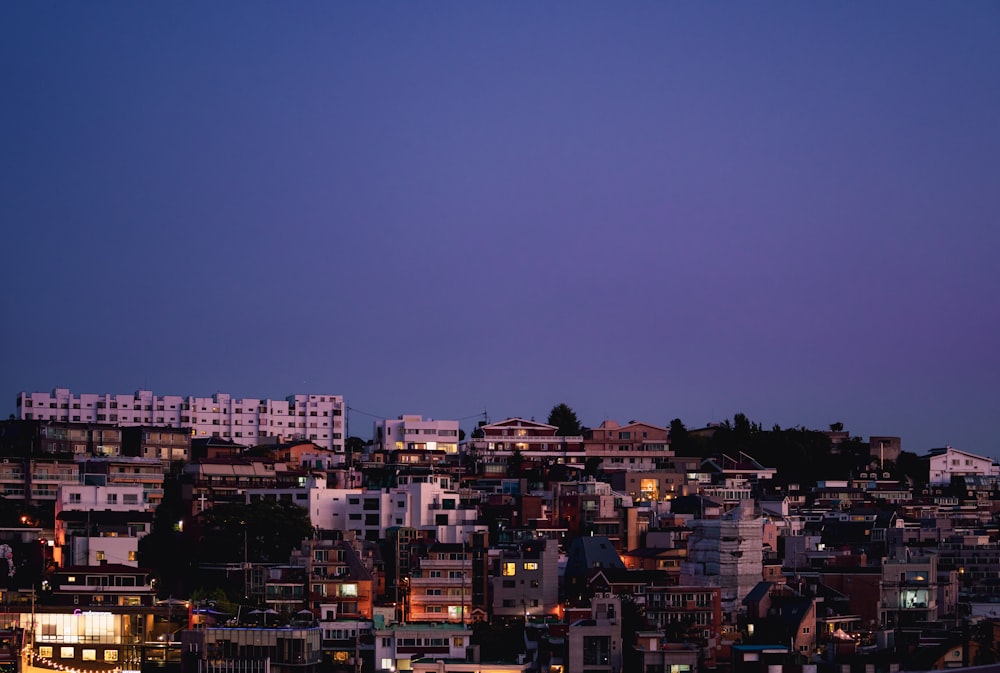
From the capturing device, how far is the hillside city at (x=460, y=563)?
74.3 feet

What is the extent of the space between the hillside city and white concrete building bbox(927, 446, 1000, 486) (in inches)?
188

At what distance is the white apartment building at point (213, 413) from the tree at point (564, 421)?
624 cm

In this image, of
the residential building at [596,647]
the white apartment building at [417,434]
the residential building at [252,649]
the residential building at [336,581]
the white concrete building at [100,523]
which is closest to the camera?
the residential building at [252,649]

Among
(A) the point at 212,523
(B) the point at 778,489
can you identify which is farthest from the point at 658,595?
(B) the point at 778,489

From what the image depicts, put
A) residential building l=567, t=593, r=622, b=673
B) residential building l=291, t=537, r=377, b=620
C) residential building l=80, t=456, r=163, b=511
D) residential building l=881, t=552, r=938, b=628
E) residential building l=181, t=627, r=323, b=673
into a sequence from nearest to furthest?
residential building l=181, t=627, r=323, b=673
residential building l=567, t=593, r=622, b=673
residential building l=291, t=537, r=377, b=620
residential building l=881, t=552, r=938, b=628
residential building l=80, t=456, r=163, b=511

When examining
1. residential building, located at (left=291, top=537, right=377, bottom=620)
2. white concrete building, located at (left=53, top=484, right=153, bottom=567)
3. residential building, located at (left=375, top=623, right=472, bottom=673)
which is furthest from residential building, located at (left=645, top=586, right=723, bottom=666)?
white concrete building, located at (left=53, top=484, right=153, bottom=567)

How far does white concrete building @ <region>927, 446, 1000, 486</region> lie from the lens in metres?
46.4

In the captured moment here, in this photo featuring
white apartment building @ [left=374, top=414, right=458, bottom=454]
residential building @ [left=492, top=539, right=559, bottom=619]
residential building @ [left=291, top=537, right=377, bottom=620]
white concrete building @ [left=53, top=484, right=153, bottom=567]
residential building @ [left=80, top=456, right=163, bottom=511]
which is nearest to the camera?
residential building @ [left=291, top=537, right=377, bottom=620]

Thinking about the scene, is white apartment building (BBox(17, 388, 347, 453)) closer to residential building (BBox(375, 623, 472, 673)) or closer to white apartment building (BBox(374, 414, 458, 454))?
white apartment building (BBox(374, 414, 458, 454))

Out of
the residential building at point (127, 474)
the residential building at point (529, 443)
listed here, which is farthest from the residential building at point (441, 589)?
the residential building at point (529, 443)

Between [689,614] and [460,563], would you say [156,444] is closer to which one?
[460,563]

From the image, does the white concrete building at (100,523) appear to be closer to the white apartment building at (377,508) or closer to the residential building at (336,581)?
the white apartment building at (377,508)

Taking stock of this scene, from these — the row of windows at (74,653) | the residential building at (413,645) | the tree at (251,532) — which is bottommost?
the row of windows at (74,653)

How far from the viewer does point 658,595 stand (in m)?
24.1
